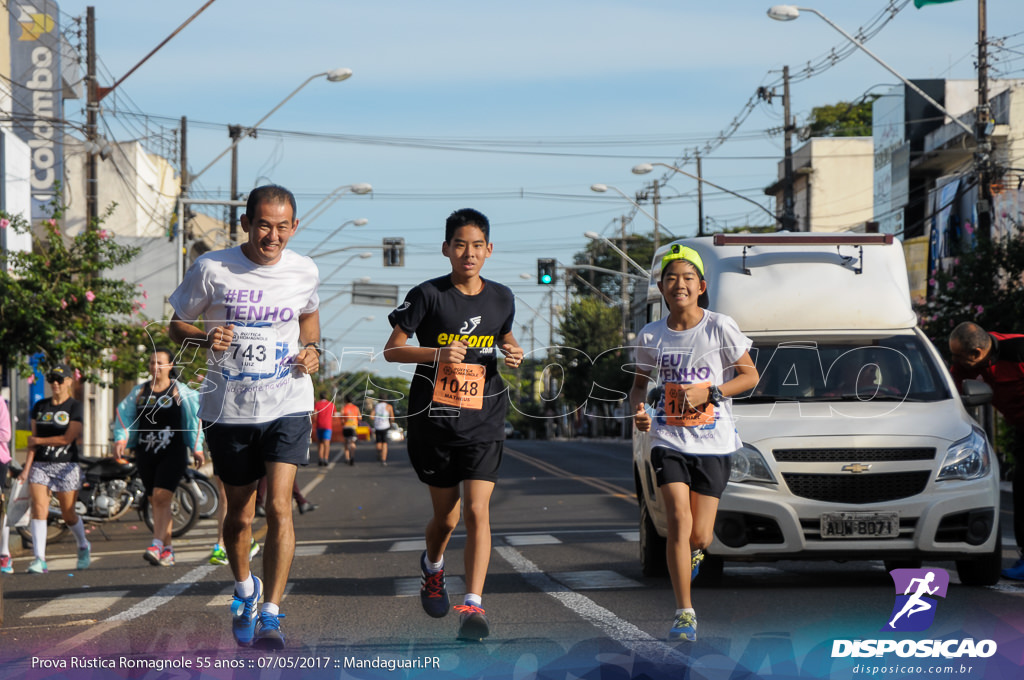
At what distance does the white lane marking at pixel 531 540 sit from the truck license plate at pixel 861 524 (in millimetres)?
5290

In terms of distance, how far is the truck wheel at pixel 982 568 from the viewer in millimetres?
10023

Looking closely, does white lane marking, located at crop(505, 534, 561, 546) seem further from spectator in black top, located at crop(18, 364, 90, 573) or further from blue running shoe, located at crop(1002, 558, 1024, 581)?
blue running shoe, located at crop(1002, 558, 1024, 581)

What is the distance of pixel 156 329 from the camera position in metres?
24.8

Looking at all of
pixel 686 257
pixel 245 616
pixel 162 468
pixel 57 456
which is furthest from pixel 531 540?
pixel 245 616

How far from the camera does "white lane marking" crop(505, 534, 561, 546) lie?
1477cm

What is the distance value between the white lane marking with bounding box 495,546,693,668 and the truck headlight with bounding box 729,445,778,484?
4.39 ft

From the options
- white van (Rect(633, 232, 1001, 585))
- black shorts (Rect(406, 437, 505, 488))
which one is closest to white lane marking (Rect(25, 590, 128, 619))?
black shorts (Rect(406, 437, 505, 488))

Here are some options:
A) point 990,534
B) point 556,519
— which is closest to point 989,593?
point 990,534

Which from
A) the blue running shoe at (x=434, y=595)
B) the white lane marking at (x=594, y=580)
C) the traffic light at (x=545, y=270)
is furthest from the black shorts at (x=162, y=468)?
the traffic light at (x=545, y=270)

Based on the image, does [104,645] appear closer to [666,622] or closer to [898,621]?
[666,622]

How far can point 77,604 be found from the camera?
34.4 ft

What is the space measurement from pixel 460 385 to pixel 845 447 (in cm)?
355

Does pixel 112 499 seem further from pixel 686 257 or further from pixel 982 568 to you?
pixel 686 257

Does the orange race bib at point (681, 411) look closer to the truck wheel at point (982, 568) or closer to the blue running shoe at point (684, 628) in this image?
the blue running shoe at point (684, 628)
